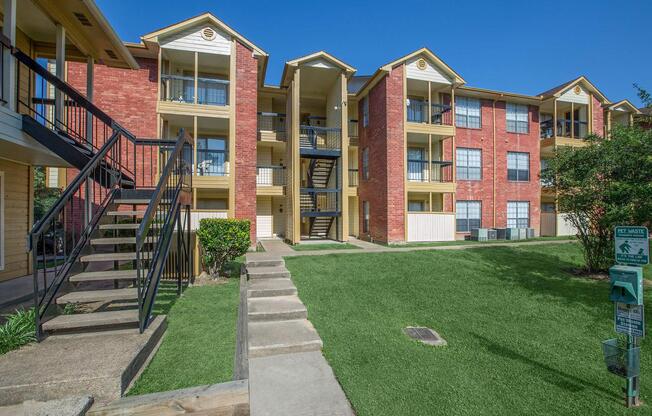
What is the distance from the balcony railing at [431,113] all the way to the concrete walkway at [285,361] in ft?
44.1

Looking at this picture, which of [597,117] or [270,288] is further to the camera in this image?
[597,117]

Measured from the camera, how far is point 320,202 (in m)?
17.5

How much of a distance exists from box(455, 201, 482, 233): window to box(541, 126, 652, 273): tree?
8590 mm

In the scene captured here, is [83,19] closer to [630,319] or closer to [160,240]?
[160,240]

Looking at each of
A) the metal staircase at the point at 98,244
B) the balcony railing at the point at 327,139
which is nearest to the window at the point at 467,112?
the balcony railing at the point at 327,139

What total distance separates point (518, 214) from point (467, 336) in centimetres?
1703

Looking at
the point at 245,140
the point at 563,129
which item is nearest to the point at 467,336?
the point at 245,140

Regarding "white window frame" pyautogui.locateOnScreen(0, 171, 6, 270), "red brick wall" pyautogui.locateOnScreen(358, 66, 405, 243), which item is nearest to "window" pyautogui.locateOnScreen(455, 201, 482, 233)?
"red brick wall" pyautogui.locateOnScreen(358, 66, 405, 243)

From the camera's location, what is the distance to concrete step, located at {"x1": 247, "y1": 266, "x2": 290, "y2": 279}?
685 centimetres

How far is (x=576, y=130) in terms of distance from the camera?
2041 centimetres

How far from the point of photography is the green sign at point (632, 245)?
300 cm

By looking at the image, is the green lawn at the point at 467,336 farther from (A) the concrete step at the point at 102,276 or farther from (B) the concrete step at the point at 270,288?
(A) the concrete step at the point at 102,276

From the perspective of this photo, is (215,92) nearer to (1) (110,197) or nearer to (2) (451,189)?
(1) (110,197)

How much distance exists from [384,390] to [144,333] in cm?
305
